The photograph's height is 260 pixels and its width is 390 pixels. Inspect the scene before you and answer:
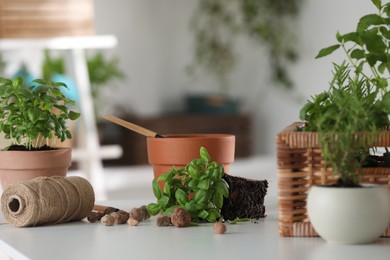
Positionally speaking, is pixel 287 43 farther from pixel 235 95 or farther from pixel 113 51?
pixel 113 51

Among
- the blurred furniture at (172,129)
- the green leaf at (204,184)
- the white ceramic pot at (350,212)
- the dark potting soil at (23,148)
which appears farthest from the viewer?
the blurred furniture at (172,129)

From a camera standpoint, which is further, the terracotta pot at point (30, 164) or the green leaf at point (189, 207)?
the terracotta pot at point (30, 164)

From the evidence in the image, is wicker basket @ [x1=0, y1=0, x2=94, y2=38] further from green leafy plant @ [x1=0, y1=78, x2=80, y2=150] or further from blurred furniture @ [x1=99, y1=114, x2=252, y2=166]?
blurred furniture @ [x1=99, y1=114, x2=252, y2=166]

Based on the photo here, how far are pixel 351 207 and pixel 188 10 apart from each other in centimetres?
587

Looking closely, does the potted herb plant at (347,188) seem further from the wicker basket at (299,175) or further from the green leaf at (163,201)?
the green leaf at (163,201)

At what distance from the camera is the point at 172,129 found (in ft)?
20.1

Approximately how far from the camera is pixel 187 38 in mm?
6711

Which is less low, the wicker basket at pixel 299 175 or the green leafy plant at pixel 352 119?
the green leafy plant at pixel 352 119

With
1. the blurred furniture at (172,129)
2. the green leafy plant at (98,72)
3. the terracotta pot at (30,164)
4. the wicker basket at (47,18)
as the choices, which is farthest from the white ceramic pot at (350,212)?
the blurred furniture at (172,129)

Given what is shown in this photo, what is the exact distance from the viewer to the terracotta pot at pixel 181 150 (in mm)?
1312

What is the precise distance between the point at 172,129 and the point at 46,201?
4.92 m

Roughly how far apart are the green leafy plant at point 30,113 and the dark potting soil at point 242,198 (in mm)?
349

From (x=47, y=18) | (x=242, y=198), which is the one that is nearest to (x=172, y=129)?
(x=47, y=18)

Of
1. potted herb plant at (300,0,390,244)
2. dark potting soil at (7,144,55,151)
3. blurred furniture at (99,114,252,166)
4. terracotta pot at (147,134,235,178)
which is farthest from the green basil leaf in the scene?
blurred furniture at (99,114,252,166)
